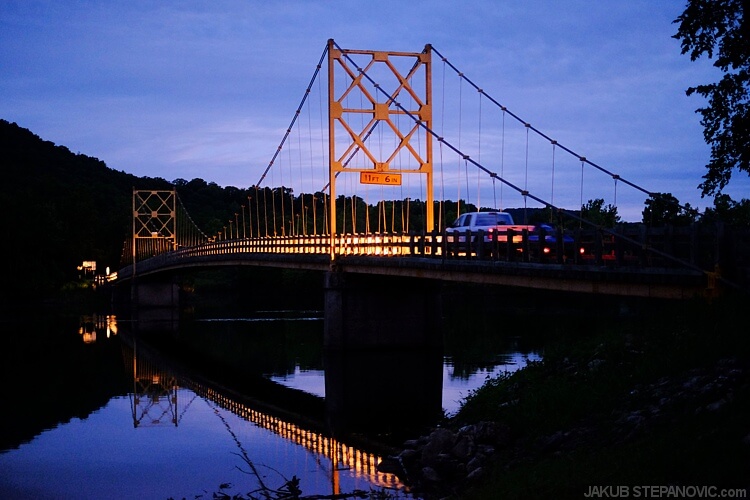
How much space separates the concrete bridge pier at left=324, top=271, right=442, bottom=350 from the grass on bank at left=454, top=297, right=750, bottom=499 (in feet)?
50.8

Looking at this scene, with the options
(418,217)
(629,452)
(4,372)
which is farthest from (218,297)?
(629,452)

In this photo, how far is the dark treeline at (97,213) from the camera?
258 feet

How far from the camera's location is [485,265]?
87.5ft

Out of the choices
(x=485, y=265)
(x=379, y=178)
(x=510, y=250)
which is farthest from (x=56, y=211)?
(x=510, y=250)

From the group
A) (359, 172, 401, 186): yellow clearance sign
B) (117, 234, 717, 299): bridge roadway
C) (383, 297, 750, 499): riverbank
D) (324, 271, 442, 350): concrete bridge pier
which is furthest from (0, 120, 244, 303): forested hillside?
(383, 297, 750, 499): riverbank

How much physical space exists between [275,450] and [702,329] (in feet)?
29.4

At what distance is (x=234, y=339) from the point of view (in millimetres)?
49625

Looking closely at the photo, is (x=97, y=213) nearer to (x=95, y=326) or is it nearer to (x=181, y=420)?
(x=95, y=326)

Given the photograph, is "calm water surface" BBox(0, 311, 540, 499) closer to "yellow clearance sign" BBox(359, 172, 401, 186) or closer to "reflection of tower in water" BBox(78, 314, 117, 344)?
"reflection of tower in water" BBox(78, 314, 117, 344)

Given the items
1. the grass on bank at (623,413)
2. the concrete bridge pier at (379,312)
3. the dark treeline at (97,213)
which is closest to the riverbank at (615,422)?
the grass on bank at (623,413)

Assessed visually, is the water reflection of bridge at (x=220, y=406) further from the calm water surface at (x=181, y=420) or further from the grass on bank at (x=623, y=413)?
the grass on bank at (x=623, y=413)

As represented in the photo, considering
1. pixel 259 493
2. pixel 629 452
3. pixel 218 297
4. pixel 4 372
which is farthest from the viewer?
pixel 218 297

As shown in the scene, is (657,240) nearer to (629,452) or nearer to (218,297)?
(629,452)

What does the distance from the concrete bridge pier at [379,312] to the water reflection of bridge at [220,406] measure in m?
6.07
